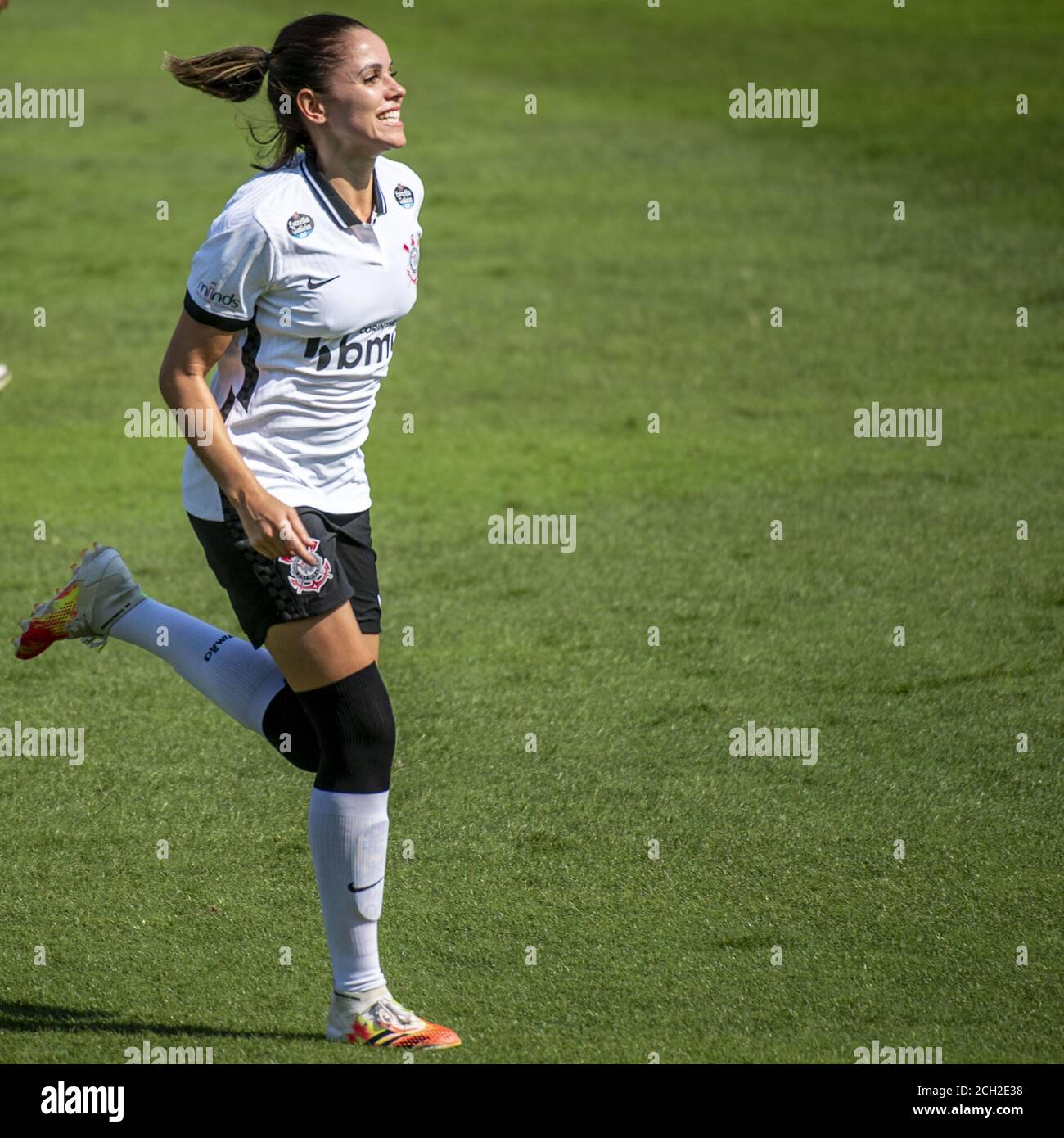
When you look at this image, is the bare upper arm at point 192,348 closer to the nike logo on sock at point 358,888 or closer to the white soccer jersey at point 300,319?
the white soccer jersey at point 300,319

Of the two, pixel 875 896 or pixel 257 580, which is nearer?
pixel 257 580

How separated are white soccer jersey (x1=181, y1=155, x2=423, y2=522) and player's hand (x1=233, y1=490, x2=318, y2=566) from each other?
12 cm

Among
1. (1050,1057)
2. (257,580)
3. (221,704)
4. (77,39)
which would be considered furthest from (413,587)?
(77,39)

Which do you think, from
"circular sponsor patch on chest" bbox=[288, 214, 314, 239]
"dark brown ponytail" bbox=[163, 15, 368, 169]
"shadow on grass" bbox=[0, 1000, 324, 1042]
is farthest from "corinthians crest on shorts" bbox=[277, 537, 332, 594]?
"shadow on grass" bbox=[0, 1000, 324, 1042]

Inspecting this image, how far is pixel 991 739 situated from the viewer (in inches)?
172

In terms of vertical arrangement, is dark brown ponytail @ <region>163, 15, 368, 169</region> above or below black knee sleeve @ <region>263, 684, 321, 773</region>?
above

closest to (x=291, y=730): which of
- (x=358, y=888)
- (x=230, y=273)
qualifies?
(x=358, y=888)

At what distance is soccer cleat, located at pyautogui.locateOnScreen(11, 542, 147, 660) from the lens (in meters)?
→ 3.70

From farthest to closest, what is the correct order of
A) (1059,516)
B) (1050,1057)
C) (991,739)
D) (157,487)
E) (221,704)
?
1. (157,487)
2. (1059,516)
3. (991,739)
4. (221,704)
5. (1050,1057)

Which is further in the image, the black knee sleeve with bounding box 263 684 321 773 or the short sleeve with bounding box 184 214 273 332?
the black knee sleeve with bounding box 263 684 321 773

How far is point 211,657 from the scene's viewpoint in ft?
11.4

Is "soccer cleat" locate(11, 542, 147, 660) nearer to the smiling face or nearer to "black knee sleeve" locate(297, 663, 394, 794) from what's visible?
"black knee sleeve" locate(297, 663, 394, 794)

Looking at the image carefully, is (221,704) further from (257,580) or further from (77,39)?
(77,39)

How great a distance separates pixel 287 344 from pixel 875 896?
176cm
